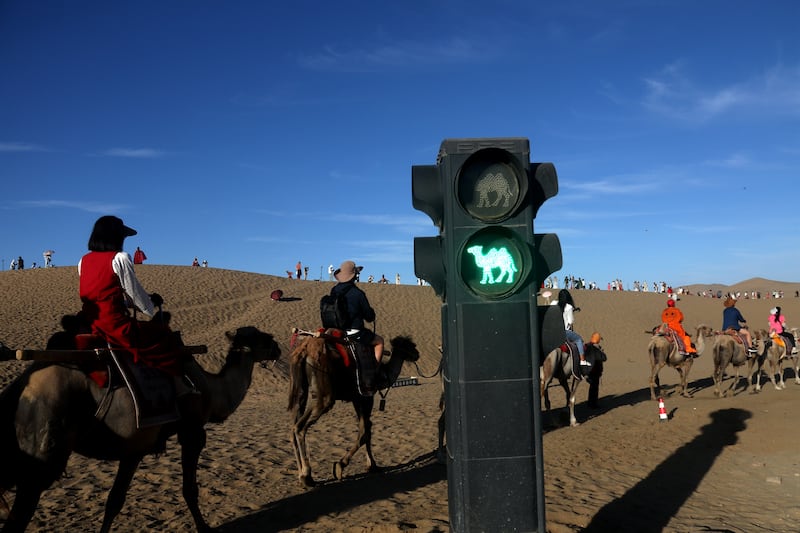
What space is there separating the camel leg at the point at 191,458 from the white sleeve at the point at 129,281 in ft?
4.78

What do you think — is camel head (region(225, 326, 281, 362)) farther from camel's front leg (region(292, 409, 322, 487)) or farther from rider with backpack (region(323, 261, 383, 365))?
rider with backpack (region(323, 261, 383, 365))

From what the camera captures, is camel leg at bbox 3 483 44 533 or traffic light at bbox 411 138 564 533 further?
camel leg at bbox 3 483 44 533

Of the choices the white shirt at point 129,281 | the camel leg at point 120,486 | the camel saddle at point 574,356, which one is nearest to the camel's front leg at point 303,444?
the camel leg at point 120,486

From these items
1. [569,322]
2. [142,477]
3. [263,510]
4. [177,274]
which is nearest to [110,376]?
[263,510]

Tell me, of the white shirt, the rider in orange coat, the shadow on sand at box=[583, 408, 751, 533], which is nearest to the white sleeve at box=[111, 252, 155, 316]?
the white shirt

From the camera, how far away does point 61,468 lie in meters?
5.00

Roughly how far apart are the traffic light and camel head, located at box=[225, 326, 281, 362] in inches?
148

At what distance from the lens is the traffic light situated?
14.2ft

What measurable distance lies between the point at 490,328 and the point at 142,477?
660cm

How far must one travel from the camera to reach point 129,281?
5.50 meters

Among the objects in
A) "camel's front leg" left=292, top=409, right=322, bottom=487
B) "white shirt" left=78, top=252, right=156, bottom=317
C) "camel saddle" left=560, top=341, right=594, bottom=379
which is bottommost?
"camel's front leg" left=292, top=409, right=322, bottom=487

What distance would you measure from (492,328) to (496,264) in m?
0.46

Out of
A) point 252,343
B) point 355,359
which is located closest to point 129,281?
point 252,343

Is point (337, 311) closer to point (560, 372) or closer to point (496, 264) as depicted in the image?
point (496, 264)
